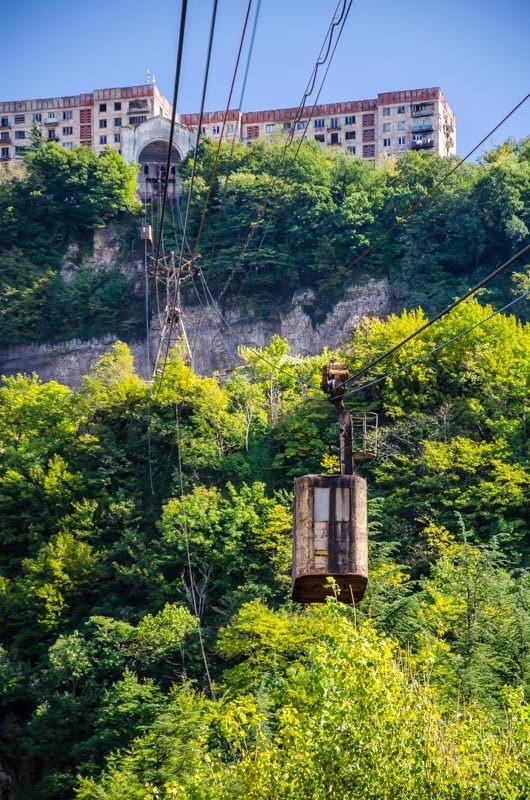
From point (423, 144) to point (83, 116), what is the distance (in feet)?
70.4

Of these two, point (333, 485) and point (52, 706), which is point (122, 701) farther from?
point (333, 485)

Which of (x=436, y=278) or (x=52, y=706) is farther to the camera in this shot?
(x=436, y=278)

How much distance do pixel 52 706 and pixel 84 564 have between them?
770cm

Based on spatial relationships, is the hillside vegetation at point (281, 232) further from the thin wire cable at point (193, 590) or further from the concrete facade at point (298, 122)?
the thin wire cable at point (193, 590)

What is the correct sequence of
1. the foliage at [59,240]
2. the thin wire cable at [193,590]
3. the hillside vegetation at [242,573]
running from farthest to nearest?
the foliage at [59,240]
the thin wire cable at [193,590]
the hillside vegetation at [242,573]

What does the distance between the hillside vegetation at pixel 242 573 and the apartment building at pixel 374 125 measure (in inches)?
1232

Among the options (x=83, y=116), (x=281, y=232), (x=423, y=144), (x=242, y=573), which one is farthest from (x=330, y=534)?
(x=83, y=116)

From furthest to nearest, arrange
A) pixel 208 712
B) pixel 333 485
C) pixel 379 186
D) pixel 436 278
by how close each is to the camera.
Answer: pixel 379 186 → pixel 436 278 → pixel 208 712 → pixel 333 485

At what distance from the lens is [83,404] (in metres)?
63.1

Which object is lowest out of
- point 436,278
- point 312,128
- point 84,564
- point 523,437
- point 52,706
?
point 52,706

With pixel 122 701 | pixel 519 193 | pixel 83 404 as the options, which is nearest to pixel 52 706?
pixel 122 701

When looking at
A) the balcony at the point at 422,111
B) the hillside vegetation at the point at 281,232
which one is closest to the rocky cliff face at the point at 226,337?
the hillside vegetation at the point at 281,232

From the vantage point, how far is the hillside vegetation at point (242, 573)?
32750mm

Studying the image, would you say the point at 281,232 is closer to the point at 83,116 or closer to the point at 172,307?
the point at 172,307
